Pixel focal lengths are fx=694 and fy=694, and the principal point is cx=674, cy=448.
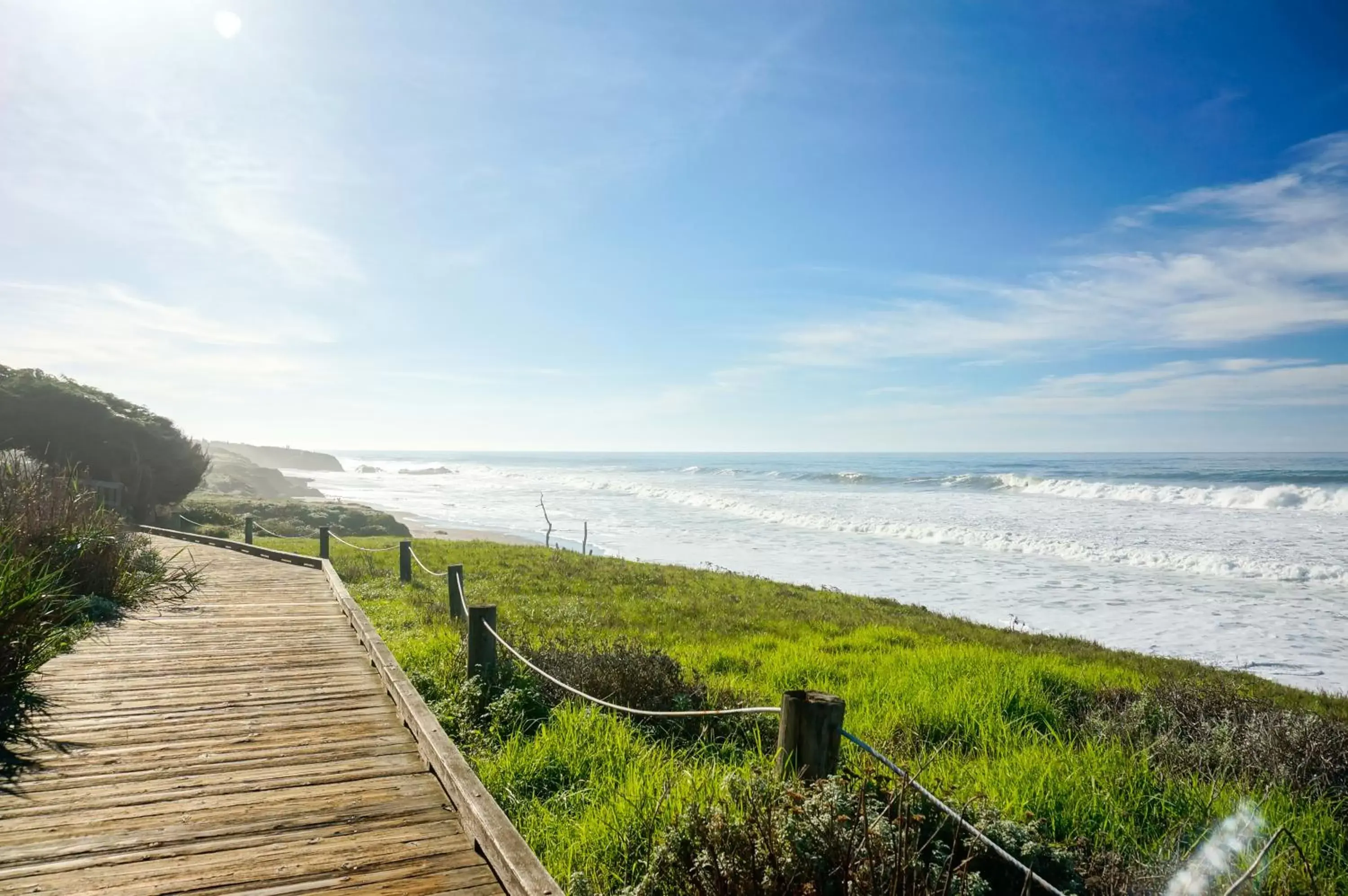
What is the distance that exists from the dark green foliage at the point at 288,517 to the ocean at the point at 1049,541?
8633 millimetres

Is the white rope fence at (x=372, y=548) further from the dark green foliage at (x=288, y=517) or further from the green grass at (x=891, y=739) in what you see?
the dark green foliage at (x=288, y=517)

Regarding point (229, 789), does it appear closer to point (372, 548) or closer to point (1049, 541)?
point (372, 548)

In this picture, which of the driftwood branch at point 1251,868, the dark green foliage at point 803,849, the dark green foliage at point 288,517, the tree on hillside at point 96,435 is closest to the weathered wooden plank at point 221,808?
the dark green foliage at point 803,849

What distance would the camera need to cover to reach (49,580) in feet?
21.3

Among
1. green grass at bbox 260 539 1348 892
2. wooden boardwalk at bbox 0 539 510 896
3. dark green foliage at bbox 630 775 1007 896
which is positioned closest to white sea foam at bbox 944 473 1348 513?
green grass at bbox 260 539 1348 892

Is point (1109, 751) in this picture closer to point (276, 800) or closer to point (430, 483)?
point (276, 800)

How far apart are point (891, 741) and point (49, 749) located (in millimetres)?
6338

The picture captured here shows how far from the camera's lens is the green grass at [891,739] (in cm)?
395

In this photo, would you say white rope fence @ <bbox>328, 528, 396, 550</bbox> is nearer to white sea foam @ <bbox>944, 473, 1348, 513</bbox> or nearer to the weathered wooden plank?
the weathered wooden plank

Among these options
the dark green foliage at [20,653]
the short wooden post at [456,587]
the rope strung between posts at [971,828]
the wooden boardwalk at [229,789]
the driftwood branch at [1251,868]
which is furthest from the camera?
the short wooden post at [456,587]

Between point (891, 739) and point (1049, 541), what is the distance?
3011 centimetres

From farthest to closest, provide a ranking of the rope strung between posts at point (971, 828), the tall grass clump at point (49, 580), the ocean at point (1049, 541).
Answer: the ocean at point (1049, 541) → the tall grass clump at point (49, 580) → the rope strung between posts at point (971, 828)

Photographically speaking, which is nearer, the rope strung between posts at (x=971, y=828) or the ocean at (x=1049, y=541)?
the rope strung between posts at (x=971, y=828)

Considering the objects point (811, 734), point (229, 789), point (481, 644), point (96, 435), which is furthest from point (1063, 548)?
point (96, 435)
